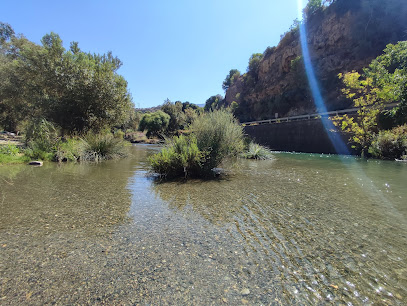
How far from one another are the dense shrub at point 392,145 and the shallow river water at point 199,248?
12.9 meters

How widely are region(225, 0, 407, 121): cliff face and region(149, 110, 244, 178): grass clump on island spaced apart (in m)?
34.3

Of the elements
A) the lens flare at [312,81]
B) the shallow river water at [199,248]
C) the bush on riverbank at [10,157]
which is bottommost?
the shallow river water at [199,248]

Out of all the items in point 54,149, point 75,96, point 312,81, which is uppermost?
point 312,81

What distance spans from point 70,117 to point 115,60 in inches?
213

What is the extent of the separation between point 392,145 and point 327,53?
3229 centimetres

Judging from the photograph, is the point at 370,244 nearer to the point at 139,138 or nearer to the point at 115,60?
the point at 115,60

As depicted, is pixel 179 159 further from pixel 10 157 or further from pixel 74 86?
pixel 74 86

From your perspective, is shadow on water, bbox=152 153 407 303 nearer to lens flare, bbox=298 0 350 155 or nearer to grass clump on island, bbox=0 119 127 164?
grass clump on island, bbox=0 119 127 164

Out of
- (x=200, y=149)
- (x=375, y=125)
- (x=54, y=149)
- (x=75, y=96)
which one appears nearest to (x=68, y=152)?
(x=54, y=149)

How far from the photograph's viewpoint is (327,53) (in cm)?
3972

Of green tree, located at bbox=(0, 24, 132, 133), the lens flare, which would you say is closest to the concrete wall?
the lens flare

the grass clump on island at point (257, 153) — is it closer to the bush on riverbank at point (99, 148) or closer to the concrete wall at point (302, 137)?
the concrete wall at point (302, 137)

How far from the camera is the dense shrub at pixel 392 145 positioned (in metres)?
14.4

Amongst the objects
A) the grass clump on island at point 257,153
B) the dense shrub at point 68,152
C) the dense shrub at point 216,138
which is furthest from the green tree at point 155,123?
the dense shrub at point 216,138
